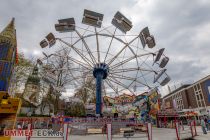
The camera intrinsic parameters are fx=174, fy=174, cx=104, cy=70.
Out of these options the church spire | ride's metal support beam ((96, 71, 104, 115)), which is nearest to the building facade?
ride's metal support beam ((96, 71, 104, 115))

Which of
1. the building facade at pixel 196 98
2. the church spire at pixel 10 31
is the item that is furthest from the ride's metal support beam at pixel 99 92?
the building facade at pixel 196 98

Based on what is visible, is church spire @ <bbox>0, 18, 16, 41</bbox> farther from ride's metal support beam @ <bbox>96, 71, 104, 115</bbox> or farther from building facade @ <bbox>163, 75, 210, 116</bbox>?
building facade @ <bbox>163, 75, 210, 116</bbox>

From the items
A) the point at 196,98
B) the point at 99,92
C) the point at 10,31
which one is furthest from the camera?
the point at 196,98

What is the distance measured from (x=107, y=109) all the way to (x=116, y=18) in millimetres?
19049

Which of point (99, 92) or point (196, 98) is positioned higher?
point (196, 98)

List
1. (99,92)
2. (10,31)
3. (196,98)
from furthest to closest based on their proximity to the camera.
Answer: (196,98) → (99,92) → (10,31)

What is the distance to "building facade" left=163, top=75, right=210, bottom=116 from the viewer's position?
4438 centimetres

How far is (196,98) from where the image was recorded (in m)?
50.8

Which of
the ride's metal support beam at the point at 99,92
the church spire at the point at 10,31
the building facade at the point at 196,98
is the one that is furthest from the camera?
the building facade at the point at 196,98

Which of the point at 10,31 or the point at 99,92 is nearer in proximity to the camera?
the point at 10,31

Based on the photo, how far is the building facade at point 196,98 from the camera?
44.4 m

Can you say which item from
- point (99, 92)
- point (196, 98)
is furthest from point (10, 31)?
point (196, 98)

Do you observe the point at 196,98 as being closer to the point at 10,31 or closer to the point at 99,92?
the point at 99,92

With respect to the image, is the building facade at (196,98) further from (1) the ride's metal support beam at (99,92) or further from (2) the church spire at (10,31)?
(2) the church spire at (10,31)
